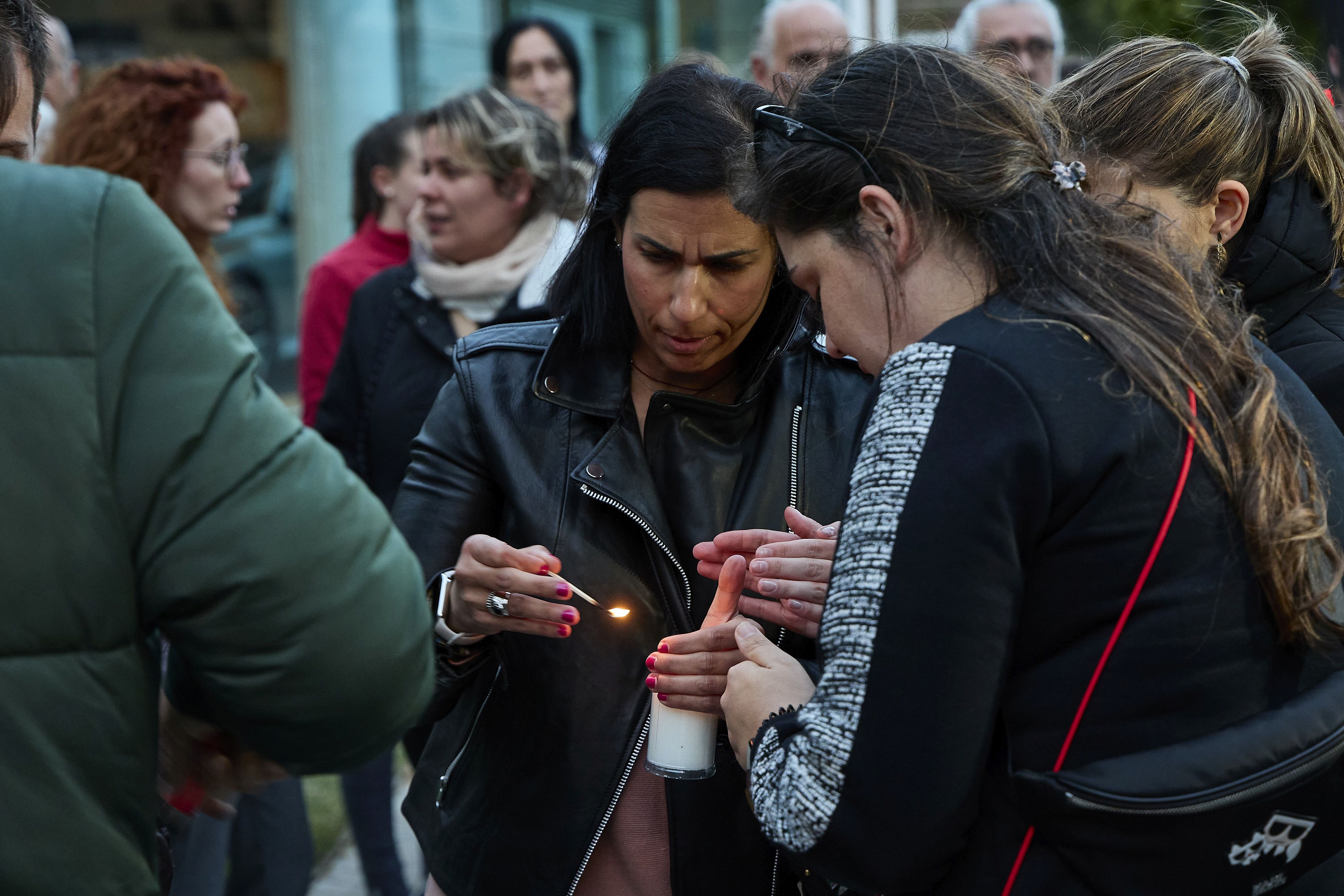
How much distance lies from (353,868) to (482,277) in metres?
2.07

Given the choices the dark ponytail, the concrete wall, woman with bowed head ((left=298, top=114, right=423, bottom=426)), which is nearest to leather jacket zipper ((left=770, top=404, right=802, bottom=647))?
woman with bowed head ((left=298, top=114, right=423, bottom=426))

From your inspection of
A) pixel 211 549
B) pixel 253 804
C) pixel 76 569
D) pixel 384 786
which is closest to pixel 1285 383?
pixel 211 549

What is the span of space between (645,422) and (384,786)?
229cm

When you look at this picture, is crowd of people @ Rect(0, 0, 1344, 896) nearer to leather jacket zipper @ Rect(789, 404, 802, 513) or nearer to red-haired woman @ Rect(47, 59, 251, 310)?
leather jacket zipper @ Rect(789, 404, 802, 513)

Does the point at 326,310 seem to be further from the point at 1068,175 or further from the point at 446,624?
the point at 1068,175

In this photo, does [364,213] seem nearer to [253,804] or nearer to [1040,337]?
[253,804]

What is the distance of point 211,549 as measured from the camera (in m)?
1.14

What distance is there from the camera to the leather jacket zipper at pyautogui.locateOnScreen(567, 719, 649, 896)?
1.88m

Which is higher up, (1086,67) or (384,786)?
(1086,67)

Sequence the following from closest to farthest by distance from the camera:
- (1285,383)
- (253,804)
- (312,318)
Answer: (1285,383) → (253,804) → (312,318)

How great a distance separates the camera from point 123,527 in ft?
3.84

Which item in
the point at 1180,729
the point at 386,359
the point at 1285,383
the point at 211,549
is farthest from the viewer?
the point at 386,359

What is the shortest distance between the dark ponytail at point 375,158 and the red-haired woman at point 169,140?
3.28 feet

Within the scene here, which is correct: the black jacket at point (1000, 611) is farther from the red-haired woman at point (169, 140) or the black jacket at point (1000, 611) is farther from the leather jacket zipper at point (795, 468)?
the red-haired woman at point (169, 140)
